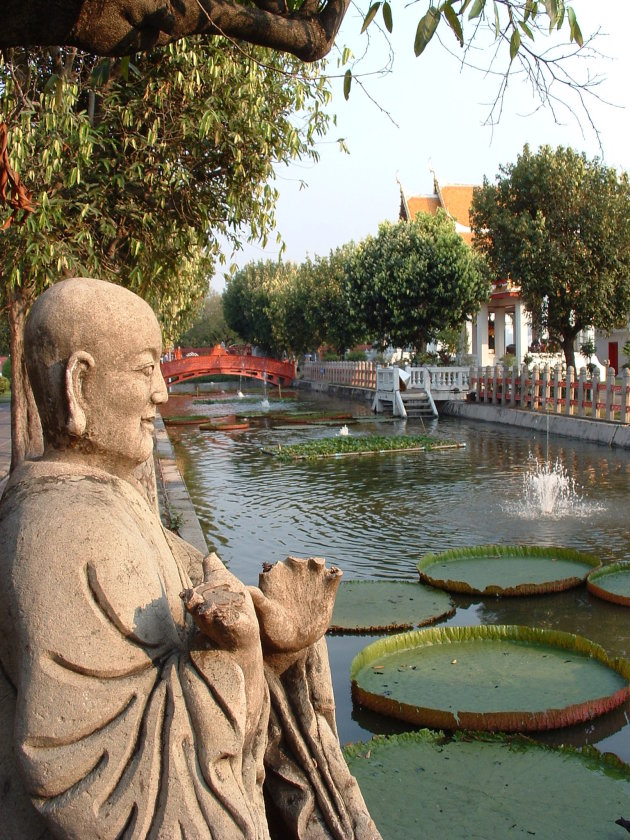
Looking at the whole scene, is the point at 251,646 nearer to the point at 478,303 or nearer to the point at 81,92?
the point at 81,92

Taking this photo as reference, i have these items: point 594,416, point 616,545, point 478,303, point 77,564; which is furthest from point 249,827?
point 478,303

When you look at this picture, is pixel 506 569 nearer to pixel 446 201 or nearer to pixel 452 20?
pixel 452 20

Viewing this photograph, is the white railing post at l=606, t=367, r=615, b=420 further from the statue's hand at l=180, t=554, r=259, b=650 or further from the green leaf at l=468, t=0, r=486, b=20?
the statue's hand at l=180, t=554, r=259, b=650

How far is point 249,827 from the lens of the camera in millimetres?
1764

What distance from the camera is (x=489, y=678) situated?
557cm

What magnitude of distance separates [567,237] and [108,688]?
2387 cm

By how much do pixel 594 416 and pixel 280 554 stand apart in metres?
12.2

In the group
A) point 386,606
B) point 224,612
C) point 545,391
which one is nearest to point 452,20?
point 224,612

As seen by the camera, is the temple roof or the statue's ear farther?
the temple roof

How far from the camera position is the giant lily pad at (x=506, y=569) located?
7660 millimetres

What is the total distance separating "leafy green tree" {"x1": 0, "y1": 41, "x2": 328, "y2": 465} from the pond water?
10.7ft

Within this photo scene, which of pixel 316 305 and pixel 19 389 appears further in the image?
pixel 316 305

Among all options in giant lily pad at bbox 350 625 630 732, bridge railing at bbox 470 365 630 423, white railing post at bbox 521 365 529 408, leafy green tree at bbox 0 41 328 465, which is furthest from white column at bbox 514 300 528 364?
giant lily pad at bbox 350 625 630 732

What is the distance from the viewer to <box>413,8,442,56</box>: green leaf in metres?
3.68
